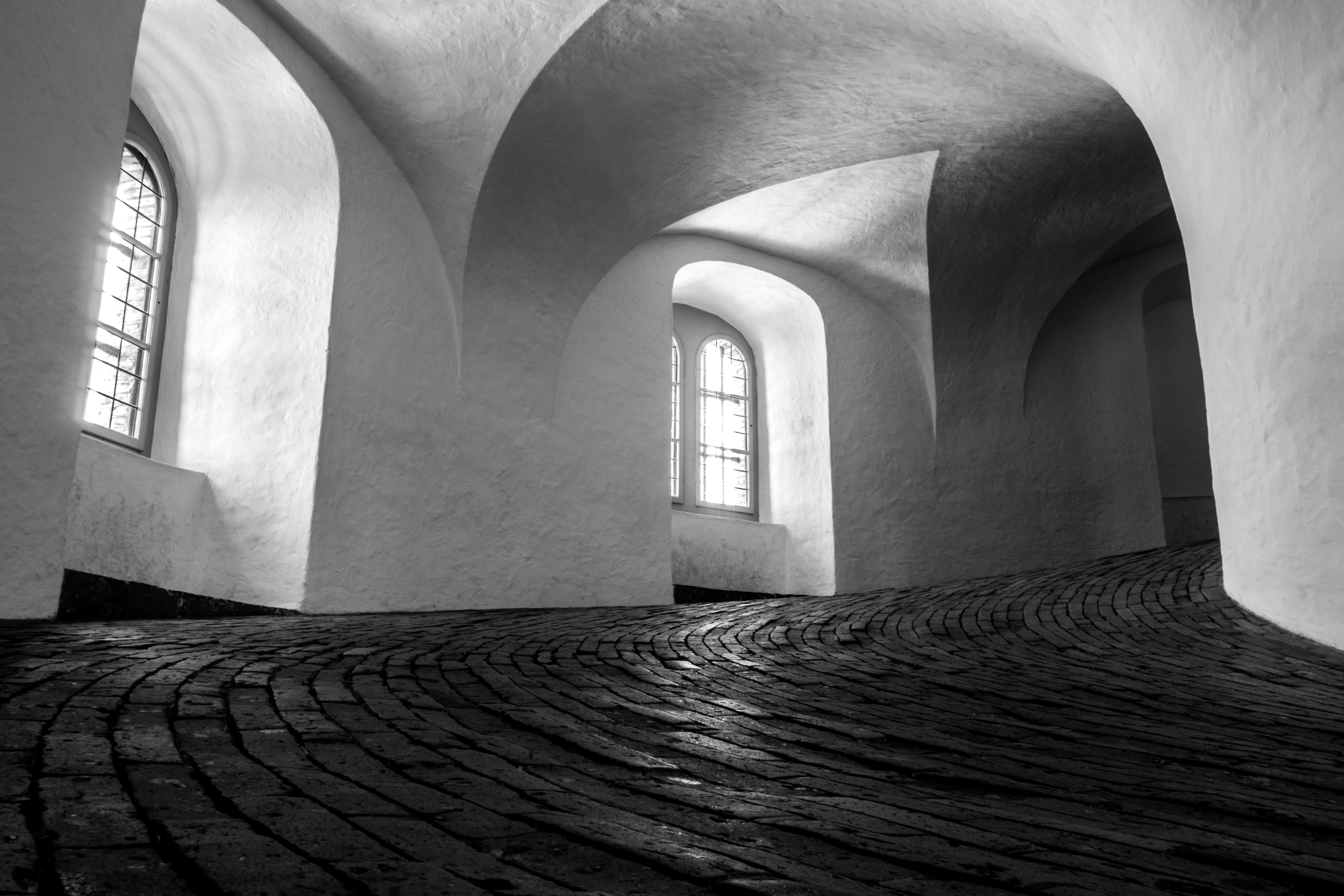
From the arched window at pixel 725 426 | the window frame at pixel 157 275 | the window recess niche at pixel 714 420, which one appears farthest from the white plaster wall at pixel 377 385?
the arched window at pixel 725 426

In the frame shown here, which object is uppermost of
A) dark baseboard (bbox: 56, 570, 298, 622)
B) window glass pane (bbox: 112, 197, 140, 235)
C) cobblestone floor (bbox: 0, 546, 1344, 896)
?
window glass pane (bbox: 112, 197, 140, 235)

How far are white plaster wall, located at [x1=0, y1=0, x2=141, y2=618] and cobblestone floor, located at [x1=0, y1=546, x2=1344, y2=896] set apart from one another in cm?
62

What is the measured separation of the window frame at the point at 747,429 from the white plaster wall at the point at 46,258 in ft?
28.9

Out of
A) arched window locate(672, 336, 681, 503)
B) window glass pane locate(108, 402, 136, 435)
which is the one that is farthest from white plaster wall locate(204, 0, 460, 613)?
arched window locate(672, 336, 681, 503)

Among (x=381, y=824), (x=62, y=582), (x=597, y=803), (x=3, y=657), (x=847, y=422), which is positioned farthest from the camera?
(x=847, y=422)

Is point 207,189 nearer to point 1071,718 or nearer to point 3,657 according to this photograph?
point 3,657

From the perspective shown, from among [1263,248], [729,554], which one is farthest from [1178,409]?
[1263,248]

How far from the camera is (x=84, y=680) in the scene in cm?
411

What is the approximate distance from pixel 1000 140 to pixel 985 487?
471 cm

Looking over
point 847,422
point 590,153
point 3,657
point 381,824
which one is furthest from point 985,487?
point 381,824

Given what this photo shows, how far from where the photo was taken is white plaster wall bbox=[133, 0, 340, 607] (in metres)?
9.46

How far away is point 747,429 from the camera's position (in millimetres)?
15656

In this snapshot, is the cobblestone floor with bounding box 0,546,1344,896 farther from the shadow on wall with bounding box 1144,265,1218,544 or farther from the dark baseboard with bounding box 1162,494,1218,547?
the shadow on wall with bounding box 1144,265,1218,544

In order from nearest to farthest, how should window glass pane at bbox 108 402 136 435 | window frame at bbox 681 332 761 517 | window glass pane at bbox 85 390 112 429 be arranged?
window glass pane at bbox 85 390 112 429, window glass pane at bbox 108 402 136 435, window frame at bbox 681 332 761 517
